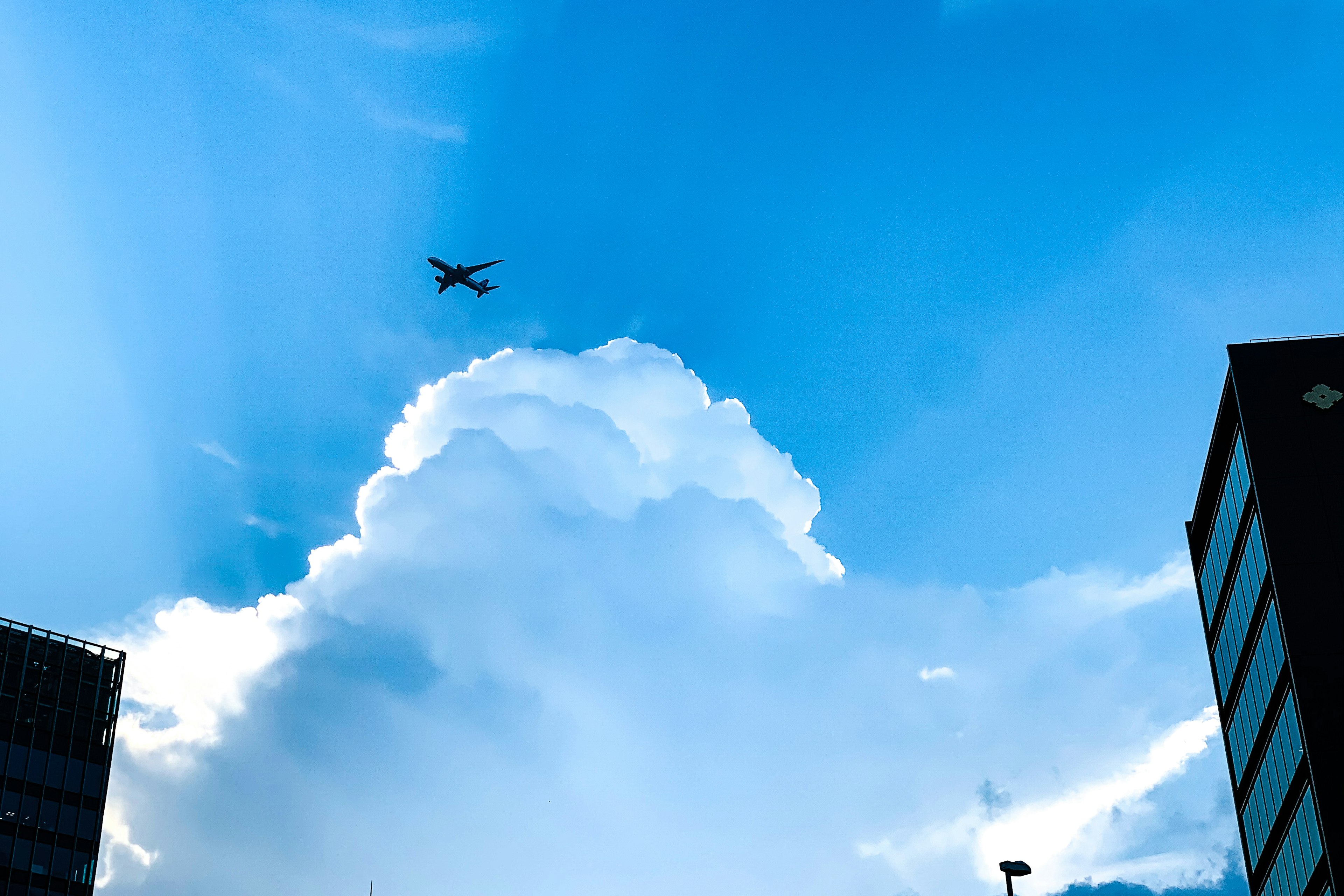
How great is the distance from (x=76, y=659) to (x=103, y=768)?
362 inches

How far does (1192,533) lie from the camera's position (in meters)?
80.9

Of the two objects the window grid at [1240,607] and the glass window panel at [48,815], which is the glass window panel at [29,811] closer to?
the glass window panel at [48,815]

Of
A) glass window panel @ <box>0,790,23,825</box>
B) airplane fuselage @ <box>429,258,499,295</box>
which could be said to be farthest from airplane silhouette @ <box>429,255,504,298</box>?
glass window panel @ <box>0,790,23,825</box>

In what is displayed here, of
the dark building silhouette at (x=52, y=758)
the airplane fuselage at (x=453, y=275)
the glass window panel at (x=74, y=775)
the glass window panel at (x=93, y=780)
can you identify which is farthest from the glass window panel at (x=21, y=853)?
the airplane fuselage at (x=453, y=275)

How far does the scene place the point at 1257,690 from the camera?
69562mm

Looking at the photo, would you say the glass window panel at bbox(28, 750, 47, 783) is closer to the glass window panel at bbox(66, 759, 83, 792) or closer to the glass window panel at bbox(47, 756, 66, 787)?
the glass window panel at bbox(47, 756, 66, 787)

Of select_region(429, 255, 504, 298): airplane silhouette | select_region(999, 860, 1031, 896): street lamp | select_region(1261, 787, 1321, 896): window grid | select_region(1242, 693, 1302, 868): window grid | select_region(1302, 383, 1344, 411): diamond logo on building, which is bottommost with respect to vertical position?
select_region(999, 860, 1031, 896): street lamp

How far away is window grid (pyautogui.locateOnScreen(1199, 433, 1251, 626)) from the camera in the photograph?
68000mm

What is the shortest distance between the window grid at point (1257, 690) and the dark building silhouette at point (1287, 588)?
123 millimetres

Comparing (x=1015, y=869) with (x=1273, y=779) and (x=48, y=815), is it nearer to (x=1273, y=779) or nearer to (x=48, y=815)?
(x=1273, y=779)

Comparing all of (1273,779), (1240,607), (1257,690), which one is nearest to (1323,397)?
(1240,607)

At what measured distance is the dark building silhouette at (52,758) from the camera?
10388cm

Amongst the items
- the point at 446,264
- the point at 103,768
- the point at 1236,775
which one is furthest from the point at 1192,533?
the point at 446,264

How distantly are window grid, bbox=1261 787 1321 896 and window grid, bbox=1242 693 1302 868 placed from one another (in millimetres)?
1543
